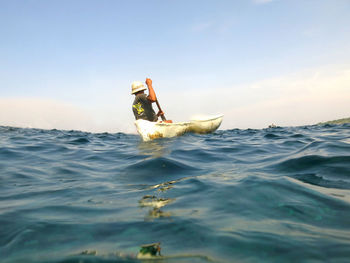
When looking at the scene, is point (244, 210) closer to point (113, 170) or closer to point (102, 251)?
point (102, 251)

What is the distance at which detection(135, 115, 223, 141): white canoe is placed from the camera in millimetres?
8758

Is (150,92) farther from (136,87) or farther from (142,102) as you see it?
(136,87)

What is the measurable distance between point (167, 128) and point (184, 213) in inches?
263

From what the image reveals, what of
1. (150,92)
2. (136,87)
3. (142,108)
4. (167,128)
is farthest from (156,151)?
(136,87)

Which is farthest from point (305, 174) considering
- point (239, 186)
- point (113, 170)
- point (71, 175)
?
point (71, 175)

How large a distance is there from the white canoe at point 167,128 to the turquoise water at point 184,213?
14.5 ft

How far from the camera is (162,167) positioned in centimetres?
444

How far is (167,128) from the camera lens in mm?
8930

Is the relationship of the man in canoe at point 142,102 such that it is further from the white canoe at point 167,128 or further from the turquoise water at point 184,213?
the turquoise water at point 184,213

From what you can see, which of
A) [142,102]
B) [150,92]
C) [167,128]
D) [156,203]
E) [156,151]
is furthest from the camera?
[142,102]

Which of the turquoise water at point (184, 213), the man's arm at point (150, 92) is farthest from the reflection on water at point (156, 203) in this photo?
the man's arm at point (150, 92)

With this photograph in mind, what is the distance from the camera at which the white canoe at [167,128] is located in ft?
28.7

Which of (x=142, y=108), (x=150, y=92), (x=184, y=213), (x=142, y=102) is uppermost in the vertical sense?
(x=150, y=92)

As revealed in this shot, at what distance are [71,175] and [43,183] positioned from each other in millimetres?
560
